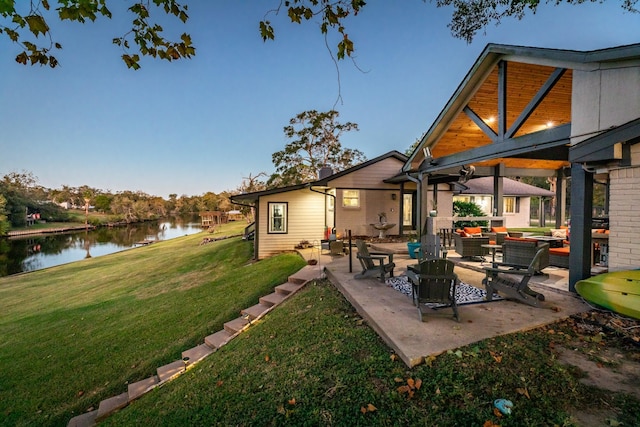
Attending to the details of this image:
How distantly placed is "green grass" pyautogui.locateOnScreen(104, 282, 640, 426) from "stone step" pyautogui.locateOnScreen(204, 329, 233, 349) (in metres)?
0.98

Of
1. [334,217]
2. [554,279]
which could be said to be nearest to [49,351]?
[334,217]

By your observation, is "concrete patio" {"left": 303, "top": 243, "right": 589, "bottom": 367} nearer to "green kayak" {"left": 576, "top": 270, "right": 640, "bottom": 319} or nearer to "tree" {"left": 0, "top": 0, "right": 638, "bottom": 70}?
"green kayak" {"left": 576, "top": 270, "right": 640, "bottom": 319}

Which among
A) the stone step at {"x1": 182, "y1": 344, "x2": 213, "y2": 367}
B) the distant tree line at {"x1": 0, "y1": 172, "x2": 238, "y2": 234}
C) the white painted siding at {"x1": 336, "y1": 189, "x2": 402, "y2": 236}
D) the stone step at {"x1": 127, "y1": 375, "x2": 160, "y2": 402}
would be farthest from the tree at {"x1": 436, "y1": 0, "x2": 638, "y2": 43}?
the distant tree line at {"x1": 0, "y1": 172, "x2": 238, "y2": 234}

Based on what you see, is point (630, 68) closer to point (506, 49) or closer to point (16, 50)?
point (506, 49)

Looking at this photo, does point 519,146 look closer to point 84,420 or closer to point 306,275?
point 306,275

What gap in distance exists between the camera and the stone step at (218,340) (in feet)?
18.2

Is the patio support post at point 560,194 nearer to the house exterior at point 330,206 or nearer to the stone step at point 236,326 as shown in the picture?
the house exterior at point 330,206

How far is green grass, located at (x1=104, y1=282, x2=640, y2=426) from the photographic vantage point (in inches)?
97.9

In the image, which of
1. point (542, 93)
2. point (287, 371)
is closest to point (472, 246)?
point (542, 93)

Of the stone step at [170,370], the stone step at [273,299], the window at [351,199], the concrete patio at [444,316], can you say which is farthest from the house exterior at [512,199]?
the stone step at [170,370]

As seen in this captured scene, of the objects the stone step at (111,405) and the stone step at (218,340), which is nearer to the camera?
the stone step at (111,405)

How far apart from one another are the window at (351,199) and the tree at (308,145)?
15.8m

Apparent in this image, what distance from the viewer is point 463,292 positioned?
18.2 feet

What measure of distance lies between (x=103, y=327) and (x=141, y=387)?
15.2ft
